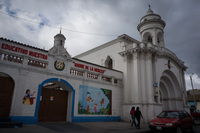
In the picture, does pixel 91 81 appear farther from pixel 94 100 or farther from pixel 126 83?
pixel 126 83

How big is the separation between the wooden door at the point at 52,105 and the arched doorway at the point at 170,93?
1563 centimetres

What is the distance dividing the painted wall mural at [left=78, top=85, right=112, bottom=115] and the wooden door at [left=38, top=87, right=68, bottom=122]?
143 centimetres

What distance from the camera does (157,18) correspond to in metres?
23.0

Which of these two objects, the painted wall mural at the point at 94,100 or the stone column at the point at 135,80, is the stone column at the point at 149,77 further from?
the painted wall mural at the point at 94,100

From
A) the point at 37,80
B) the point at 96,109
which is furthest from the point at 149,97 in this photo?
the point at 37,80

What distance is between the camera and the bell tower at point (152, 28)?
22344 millimetres

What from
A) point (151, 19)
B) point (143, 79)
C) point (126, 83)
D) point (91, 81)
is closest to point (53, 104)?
point (91, 81)

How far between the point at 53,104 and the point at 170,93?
60.8 feet

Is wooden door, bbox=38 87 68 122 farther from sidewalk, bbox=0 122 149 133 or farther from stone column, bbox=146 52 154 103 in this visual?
stone column, bbox=146 52 154 103

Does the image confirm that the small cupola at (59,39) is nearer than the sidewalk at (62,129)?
No

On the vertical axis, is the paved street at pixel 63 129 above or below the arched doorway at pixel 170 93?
below

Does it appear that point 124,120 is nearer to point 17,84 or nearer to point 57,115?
point 57,115

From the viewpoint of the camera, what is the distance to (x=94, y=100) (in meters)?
15.0

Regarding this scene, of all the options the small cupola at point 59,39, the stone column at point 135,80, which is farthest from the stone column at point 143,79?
the small cupola at point 59,39
